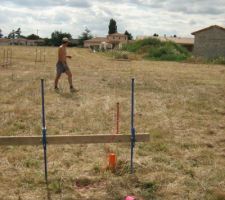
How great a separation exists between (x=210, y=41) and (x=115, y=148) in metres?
48.4

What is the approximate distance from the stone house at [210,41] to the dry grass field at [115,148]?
39.6 metres

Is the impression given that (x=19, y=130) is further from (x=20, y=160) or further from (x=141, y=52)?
(x=141, y=52)

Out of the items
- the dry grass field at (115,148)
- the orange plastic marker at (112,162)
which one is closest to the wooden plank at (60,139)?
the orange plastic marker at (112,162)

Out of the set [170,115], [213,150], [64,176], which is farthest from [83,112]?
[64,176]

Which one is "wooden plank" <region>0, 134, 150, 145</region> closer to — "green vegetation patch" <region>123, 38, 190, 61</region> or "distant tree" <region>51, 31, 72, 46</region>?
"green vegetation patch" <region>123, 38, 190, 61</region>

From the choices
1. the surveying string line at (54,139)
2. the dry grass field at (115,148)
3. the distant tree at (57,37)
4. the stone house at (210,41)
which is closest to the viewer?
the dry grass field at (115,148)

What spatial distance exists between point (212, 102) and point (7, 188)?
8.96 meters

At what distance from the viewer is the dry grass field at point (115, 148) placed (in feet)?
18.7

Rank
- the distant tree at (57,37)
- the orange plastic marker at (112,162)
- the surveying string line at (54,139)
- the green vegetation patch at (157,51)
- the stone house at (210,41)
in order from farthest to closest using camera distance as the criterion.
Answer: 1. the distant tree at (57,37)
2. the stone house at (210,41)
3. the green vegetation patch at (157,51)
4. the orange plastic marker at (112,162)
5. the surveying string line at (54,139)

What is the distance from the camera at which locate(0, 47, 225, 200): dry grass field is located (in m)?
5.71

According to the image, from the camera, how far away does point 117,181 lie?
19.5 ft

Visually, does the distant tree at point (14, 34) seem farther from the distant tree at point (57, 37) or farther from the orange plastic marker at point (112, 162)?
the orange plastic marker at point (112, 162)

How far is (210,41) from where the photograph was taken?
177 feet

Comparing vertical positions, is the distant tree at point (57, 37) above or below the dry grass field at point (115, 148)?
above
